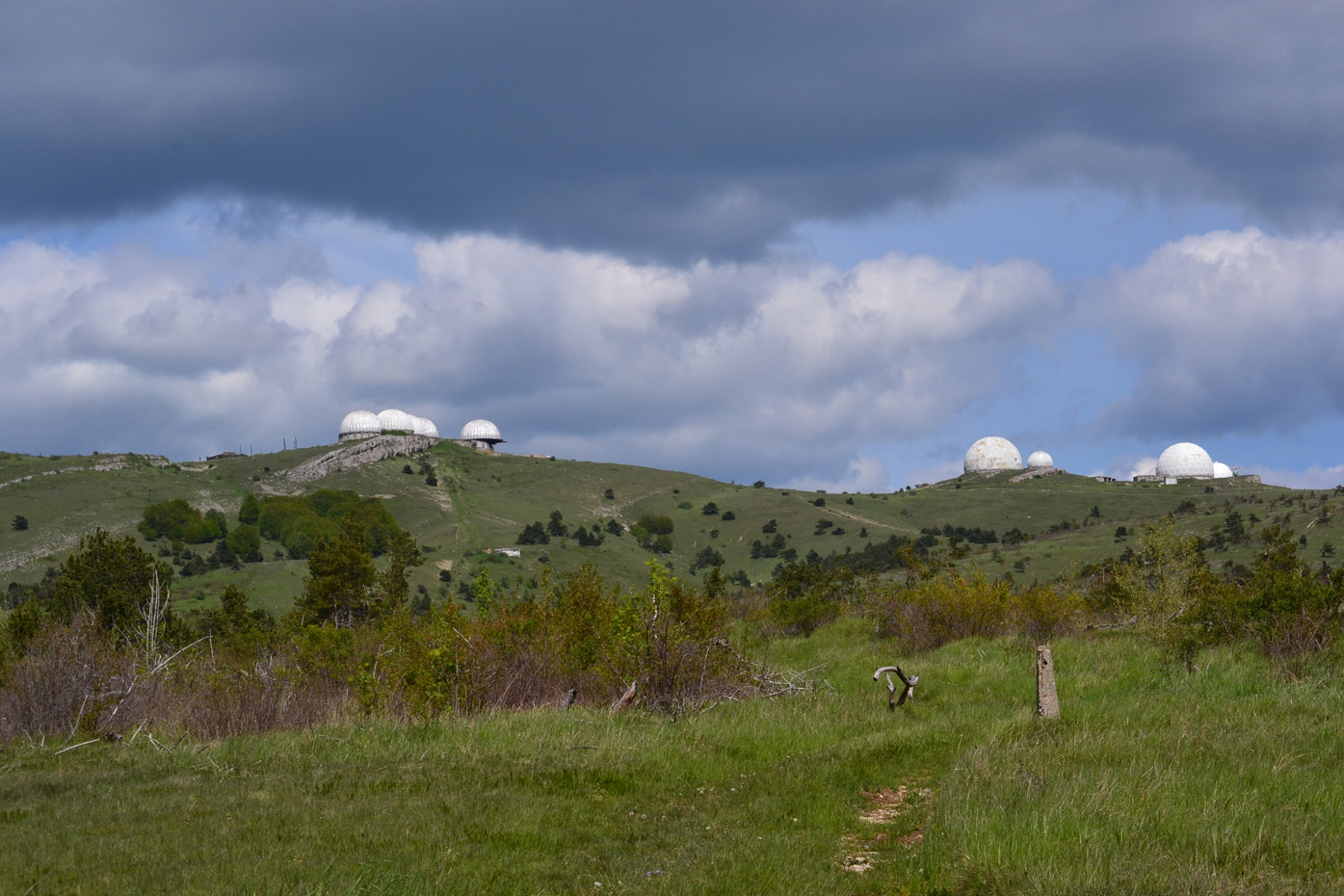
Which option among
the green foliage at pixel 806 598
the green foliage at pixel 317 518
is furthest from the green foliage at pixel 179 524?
the green foliage at pixel 806 598

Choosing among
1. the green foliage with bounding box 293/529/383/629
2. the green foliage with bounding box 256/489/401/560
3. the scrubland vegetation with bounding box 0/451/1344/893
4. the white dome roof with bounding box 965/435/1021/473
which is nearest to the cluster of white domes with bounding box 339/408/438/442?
the green foliage with bounding box 256/489/401/560

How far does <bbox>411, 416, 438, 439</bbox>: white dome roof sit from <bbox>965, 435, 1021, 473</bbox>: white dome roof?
2935 inches

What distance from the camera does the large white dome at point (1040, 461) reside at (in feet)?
418

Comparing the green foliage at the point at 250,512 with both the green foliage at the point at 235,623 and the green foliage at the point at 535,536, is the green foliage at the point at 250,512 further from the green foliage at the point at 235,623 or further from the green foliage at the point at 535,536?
the green foliage at the point at 235,623

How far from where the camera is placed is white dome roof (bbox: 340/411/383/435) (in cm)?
13976

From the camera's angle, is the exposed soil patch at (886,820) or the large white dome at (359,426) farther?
the large white dome at (359,426)

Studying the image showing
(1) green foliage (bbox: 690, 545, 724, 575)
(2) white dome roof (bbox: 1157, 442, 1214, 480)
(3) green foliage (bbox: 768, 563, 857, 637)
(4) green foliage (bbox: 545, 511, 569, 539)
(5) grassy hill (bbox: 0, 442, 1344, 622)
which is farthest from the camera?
(2) white dome roof (bbox: 1157, 442, 1214, 480)

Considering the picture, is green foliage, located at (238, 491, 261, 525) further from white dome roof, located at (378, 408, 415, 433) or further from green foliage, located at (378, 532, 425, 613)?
white dome roof, located at (378, 408, 415, 433)

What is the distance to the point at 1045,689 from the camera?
1195 centimetres

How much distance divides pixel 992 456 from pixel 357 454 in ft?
267

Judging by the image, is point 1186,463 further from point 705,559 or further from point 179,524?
point 179,524

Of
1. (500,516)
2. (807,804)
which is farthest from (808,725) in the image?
(500,516)

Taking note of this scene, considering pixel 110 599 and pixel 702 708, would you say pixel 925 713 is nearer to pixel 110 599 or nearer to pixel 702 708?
pixel 702 708

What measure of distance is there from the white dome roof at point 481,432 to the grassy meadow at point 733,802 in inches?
5224
